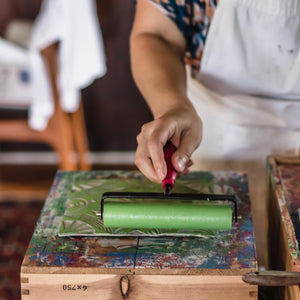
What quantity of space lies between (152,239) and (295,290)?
0.67ft

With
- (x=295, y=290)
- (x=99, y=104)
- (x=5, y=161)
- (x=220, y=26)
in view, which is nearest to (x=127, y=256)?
(x=295, y=290)

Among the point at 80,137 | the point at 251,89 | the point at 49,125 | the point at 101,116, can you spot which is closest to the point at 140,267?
the point at 251,89

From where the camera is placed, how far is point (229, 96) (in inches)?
43.0

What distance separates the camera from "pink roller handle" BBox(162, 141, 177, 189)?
73cm

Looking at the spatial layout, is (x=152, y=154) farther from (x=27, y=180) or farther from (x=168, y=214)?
(x=27, y=180)

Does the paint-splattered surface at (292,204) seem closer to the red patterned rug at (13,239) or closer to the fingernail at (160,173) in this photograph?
the fingernail at (160,173)

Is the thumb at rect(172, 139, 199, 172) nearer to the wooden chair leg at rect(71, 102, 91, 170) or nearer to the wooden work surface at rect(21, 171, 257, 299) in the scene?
the wooden work surface at rect(21, 171, 257, 299)

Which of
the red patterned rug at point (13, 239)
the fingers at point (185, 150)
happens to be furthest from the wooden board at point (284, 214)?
the red patterned rug at point (13, 239)

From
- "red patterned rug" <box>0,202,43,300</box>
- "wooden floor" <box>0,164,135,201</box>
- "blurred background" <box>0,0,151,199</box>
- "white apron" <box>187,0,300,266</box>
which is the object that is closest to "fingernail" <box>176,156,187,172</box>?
"white apron" <box>187,0,300,266</box>

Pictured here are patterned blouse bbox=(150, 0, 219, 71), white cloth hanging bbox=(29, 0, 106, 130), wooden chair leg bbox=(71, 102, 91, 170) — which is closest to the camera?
patterned blouse bbox=(150, 0, 219, 71)

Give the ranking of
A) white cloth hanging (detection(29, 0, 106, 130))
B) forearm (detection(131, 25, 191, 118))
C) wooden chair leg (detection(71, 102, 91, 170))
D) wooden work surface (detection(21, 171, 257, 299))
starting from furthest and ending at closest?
wooden chair leg (detection(71, 102, 91, 170)) → white cloth hanging (detection(29, 0, 106, 130)) → forearm (detection(131, 25, 191, 118)) → wooden work surface (detection(21, 171, 257, 299))

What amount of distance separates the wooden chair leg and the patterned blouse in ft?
4.23

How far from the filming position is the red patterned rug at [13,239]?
1.96m

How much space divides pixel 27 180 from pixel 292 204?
6.36 ft
